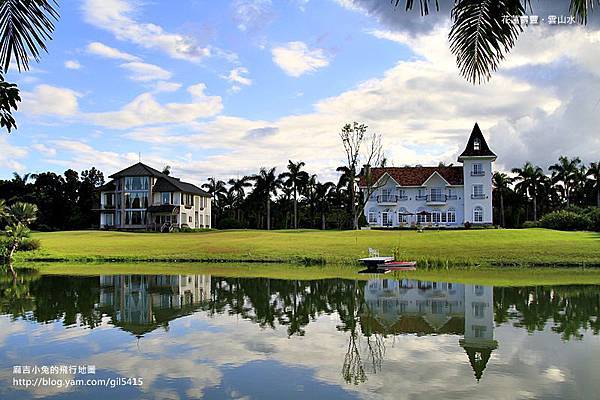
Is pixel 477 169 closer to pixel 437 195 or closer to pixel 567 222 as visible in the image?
pixel 437 195

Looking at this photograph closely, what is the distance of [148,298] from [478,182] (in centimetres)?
5527

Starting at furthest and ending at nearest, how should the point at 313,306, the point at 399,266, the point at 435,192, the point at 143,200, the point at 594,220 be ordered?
the point at 143,200 → the point at 435,192 → the point at 594,220 → the point at 399,266 → the point at 313,306

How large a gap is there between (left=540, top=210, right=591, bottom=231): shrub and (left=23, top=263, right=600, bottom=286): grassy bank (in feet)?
71.2

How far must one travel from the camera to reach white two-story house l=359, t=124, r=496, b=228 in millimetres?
71188

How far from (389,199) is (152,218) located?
30188mm

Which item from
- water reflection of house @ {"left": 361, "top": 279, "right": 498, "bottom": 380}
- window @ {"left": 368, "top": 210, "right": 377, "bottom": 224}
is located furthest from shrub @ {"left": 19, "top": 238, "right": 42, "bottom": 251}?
window @ {"left": 368, "top": 210, "right": 377, "bottom": 224}

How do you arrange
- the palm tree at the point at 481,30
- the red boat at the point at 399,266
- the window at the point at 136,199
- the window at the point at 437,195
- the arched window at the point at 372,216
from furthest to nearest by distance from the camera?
the window at the point at 136,199, the arched window at the point at 372,216, the window at the point at 437,195, the red boat at the point at 399,266, the palm tree at the point at 481,30

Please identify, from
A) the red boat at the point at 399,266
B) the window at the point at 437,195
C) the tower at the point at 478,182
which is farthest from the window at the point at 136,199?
the red boat at the point at 399,266

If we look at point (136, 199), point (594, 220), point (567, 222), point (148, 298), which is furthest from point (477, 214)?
point (148, 298)

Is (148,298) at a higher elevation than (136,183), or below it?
below

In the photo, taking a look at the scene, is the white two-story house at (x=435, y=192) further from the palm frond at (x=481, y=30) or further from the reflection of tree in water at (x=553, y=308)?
the palm frond at (x=481, y=30)

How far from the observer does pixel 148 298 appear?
926 inches

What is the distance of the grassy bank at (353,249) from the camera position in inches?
1517

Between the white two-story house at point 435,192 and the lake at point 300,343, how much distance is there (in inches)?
1814
